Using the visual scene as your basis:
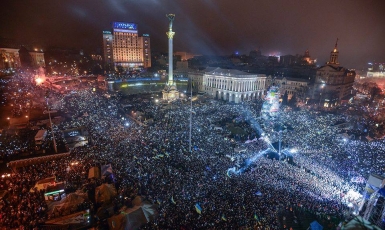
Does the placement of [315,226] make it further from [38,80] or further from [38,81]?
[38,80]

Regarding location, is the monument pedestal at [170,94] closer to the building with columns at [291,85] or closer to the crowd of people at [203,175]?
the crowd of people at [203,175]

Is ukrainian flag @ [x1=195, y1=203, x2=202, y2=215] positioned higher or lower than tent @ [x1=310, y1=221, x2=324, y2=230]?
higher

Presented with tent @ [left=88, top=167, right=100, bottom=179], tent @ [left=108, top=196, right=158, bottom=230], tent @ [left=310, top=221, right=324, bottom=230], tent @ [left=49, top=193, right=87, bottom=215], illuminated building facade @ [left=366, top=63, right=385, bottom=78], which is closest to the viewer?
tent @ [left=108, top=196, right=158, bottom=230]

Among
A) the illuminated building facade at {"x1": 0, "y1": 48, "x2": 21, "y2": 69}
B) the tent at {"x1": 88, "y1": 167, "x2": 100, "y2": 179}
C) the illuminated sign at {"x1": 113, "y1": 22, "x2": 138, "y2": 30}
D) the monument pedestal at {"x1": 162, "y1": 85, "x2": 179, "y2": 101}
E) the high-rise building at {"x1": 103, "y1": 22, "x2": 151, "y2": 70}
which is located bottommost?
the tent at {"x1": 88, "y1": 167, "x2": 100, "y2": 179}

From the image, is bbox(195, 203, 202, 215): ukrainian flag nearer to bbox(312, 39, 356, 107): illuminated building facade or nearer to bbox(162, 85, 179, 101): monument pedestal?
bbox(162, 85, 179, 101): monument pedestal

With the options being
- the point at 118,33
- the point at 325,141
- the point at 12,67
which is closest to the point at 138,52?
the point at 118,33

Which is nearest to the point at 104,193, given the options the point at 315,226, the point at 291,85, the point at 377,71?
the point at 315,226

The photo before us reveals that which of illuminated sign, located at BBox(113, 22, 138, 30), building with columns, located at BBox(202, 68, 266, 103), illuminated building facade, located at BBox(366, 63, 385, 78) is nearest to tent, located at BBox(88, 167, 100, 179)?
building with columns, located at BBox(202, 68, 266, 103)
